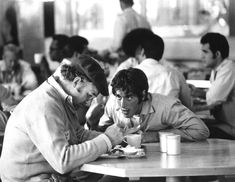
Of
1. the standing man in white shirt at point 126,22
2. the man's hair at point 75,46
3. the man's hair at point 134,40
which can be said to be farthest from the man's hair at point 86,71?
the standing man in white shirt at point 126,22

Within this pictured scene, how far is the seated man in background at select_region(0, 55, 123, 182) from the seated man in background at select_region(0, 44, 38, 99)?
351 centimetres

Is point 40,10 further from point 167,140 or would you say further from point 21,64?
point 167,140

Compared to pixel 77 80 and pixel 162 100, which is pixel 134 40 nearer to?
pixel 162 100

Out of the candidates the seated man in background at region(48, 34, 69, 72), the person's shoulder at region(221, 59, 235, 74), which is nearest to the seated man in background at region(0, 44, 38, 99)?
the seated man in background at region(48, 34, 69, 72)

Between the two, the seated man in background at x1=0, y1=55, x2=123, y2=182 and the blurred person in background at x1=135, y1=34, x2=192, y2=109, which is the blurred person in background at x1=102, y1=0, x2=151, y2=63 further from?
the seated man in background at x1=0, y1=55, x2=123, y2=182

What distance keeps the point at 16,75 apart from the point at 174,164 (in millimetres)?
4260

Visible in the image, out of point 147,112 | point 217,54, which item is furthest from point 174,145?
point 217,54

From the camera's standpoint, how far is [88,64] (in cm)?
291

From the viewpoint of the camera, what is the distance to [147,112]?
3498 millimetres

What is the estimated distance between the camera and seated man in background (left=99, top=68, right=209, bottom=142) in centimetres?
336

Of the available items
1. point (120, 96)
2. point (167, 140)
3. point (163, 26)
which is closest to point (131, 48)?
point (120, 96)

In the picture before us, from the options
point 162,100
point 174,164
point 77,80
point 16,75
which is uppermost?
point 77,80

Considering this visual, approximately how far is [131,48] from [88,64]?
223 centimetres

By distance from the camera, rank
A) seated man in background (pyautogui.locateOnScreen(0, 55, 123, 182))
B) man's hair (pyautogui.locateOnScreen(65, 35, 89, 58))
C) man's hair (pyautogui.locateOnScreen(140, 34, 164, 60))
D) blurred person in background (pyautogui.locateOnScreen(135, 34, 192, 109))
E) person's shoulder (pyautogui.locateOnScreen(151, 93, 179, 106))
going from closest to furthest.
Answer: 1. seated man in background (pyautogui.locateOnScreen(0, 55, 123, 182))
2. person's shoulder (pyautogui.locateOnScreen(151, 93, 179, 106))
3. blurred person in background (pyautogui.locateOnScreen(135, 34, 192, 109))
4. man's hair (pyautogui.locateOnScreen(140, 34, 164, 60))
5. man's hair (pyautogui.locateOnScreen(65, 35, 89, 58))
